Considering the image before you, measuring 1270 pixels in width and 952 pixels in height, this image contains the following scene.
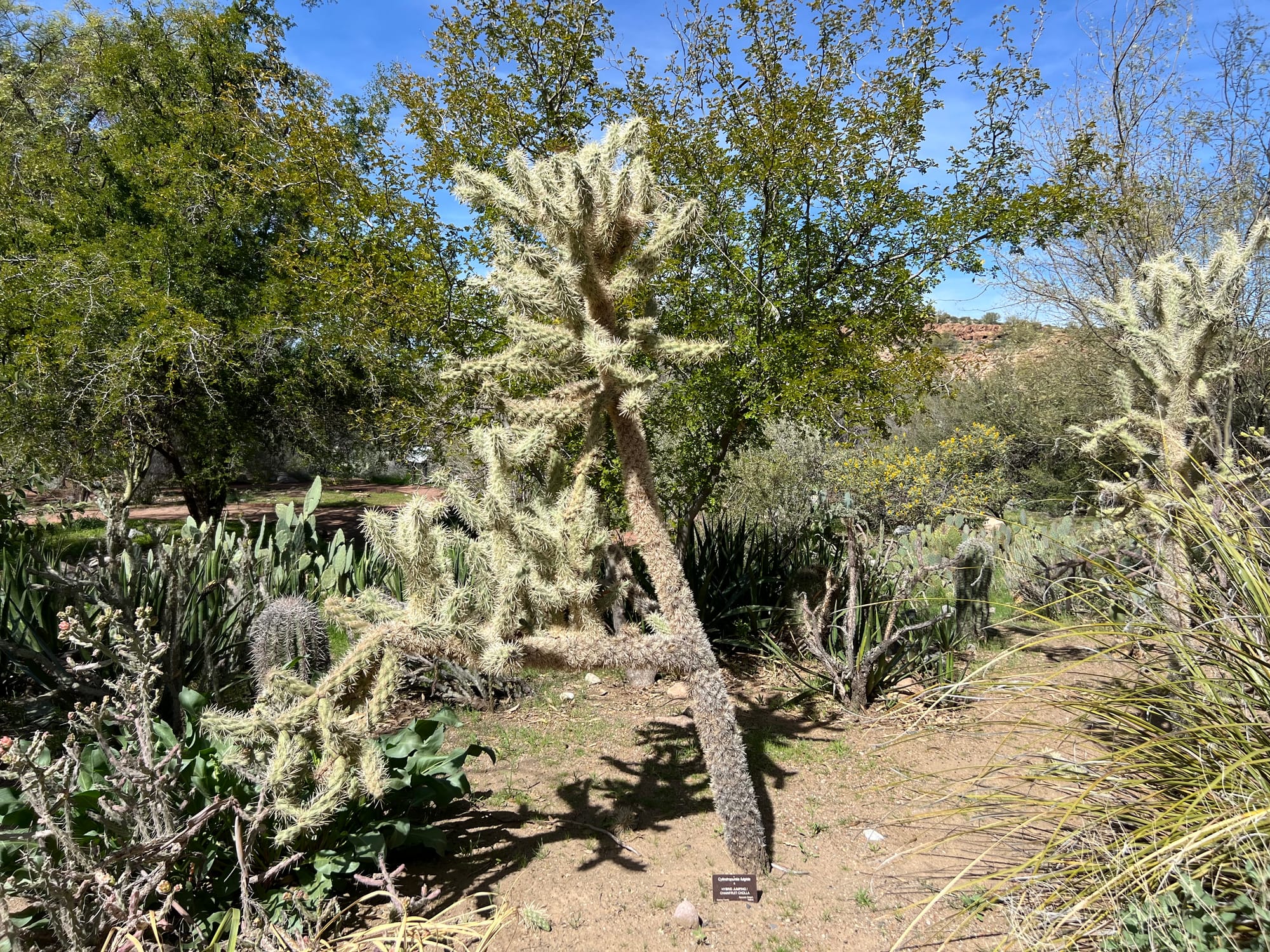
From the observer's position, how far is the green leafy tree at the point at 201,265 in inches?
254

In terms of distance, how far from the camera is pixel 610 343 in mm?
2738

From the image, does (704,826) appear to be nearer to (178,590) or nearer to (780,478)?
(178,590)

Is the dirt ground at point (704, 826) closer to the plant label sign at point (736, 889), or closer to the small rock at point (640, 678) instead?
the plant label sign at point (736, 889)

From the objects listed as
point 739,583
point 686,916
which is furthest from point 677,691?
point 686,916

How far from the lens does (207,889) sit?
2.48 metres

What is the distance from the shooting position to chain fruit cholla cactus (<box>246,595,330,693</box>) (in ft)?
10.9

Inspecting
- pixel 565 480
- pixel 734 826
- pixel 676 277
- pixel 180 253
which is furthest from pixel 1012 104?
pixel 180 253

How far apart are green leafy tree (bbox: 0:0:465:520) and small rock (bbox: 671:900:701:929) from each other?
4863 mm

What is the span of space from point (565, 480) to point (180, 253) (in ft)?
31.4

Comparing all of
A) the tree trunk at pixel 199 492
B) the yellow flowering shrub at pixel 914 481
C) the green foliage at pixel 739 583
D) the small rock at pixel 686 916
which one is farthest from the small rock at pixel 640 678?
the tree trunk at pixel 199 492

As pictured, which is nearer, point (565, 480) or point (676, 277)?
point (565, 480)

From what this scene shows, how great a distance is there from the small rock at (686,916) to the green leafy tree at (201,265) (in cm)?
486

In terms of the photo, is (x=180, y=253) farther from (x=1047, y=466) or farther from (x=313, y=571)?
(x=1047, y=466)

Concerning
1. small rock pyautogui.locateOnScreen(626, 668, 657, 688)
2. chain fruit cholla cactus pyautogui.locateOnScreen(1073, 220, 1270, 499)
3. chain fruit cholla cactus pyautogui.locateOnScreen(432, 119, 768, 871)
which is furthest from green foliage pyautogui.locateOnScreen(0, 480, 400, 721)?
chain fruit cholla cactus pyautogui.locateOnScreen(1073, 220, 1270, 499)
